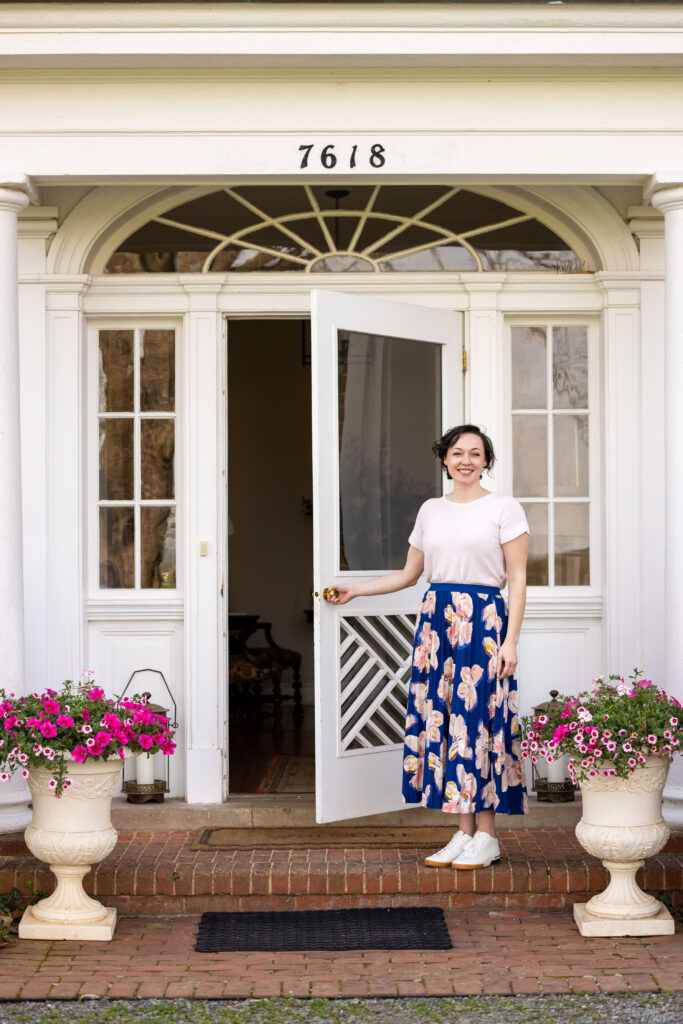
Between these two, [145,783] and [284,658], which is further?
[284,658]

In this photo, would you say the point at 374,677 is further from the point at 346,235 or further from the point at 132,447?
the point at 346,235

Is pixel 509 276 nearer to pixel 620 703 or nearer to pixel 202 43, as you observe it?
pixel 202 43

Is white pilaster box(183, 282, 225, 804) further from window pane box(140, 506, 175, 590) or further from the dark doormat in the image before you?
the dark doormat

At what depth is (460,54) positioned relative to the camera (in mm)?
4922

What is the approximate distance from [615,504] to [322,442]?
1427mm

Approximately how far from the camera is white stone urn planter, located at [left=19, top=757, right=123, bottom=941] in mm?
4520

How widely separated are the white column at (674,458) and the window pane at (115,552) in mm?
2493

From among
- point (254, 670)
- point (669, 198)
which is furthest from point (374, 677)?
point (254, 670)

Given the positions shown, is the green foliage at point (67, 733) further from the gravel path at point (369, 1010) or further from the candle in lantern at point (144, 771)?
the candle in lantern at point (144, 771)

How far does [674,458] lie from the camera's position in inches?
201

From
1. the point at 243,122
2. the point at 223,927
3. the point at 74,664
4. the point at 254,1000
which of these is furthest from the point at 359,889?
the point at 243,122

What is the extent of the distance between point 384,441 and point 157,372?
116cm

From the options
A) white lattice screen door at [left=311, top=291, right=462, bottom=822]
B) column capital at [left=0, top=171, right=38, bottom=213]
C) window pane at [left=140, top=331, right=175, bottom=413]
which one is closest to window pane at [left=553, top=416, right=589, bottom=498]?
white lattice screen door at [left=311, top=291, right=462, bottom=822]

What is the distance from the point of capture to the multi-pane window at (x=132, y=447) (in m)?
6.14
